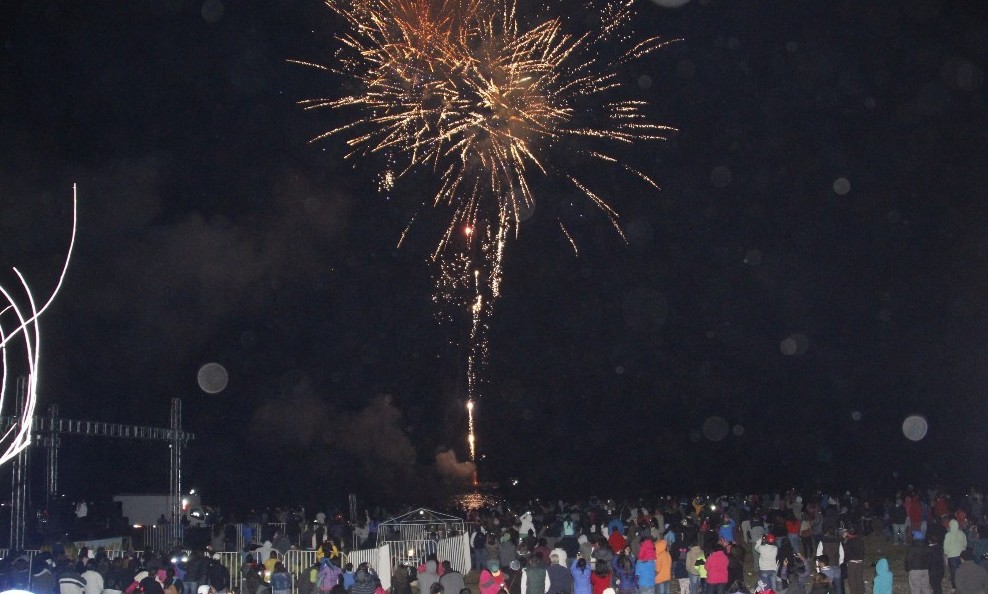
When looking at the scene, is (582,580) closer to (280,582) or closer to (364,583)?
(364,583)

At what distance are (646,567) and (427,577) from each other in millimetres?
2810

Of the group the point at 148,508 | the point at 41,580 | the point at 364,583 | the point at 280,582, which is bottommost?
the point at 280,582

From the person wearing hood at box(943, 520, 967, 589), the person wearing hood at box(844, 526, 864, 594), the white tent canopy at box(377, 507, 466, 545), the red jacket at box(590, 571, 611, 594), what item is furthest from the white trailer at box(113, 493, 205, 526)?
the person wearing hood at box(943, 520, 967, 589)

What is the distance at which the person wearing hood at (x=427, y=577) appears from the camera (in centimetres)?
1203

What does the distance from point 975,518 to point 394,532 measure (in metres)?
12.0

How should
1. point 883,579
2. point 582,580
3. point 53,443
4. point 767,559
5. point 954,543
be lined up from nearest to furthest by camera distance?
1. point 883,579
2. point 582,580
3. point 767,559
4. point 954,543
5. point 53,443

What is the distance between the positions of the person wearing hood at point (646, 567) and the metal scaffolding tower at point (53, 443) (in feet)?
46.3

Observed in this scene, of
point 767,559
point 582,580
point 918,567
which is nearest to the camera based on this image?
point 582,580

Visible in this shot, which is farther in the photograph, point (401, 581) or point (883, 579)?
point (401, 581)

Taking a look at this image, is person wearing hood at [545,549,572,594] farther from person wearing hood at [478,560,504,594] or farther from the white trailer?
the white trailer

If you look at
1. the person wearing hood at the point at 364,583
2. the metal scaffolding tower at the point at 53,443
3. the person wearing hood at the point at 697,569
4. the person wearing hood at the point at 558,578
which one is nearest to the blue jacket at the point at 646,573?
the person wearing hood at the point at 697,569

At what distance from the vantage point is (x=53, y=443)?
Result: 76.9ft

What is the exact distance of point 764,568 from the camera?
40.6 ft

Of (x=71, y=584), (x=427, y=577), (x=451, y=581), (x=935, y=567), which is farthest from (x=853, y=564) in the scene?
(x=71, y=584)
